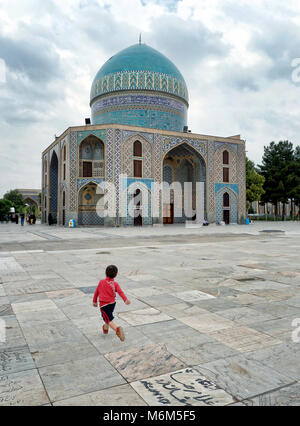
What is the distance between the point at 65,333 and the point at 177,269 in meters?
3.36

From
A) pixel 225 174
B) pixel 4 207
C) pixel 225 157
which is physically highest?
pixel 225 157

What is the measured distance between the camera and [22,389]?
2010 mm

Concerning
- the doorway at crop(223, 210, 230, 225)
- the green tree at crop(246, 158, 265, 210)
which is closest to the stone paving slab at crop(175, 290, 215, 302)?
the doorway at crop(223, 210, 230, 225)

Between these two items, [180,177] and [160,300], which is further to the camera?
[180,177]

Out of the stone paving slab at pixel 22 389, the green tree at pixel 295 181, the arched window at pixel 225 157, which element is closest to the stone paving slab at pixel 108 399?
the stone paving slab at pixel 22 389

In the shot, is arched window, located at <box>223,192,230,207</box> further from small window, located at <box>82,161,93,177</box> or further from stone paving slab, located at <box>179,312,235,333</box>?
stone paving slab, located at <box>179,312,235,333</box>

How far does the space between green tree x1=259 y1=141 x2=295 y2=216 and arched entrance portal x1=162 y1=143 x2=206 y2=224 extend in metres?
12.2

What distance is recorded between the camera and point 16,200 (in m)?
58.2

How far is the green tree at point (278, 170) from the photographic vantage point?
35.6 m

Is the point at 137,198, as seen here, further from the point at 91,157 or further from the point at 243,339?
the point at 243,339

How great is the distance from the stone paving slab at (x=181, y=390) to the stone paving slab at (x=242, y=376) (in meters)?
0.07

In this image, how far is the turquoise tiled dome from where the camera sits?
91.3 feet

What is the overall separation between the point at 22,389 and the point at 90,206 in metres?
23.4

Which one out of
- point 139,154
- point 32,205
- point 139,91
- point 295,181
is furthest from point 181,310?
point 32,205
